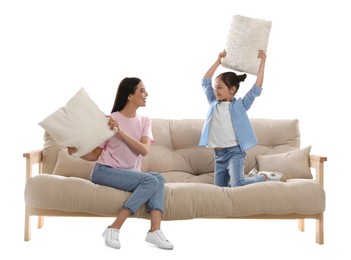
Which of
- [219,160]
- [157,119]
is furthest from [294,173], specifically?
[157,119]

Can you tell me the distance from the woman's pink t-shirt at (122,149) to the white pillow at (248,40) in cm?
88

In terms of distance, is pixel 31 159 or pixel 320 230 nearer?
pixel 320 230

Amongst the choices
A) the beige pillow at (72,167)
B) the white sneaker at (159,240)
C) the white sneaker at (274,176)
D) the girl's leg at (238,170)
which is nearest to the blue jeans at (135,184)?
the white sneaker at (159,240)

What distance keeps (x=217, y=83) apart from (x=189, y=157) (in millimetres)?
605

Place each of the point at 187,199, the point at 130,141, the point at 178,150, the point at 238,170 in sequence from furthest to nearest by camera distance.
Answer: the point at 178,150, the point at 238,170, the point at 130,141, the point at 187,199

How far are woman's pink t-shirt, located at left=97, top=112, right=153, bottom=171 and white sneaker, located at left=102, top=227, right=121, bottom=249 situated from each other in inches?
17.8

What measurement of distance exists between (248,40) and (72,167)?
1.54 m

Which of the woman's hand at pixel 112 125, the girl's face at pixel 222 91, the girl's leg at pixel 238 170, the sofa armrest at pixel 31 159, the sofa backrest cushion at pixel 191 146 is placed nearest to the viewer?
the woman's hand at pixel 112 125

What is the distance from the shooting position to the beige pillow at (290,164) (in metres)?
4.17

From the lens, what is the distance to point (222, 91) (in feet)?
13.9

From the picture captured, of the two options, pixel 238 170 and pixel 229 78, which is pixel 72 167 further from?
pixel 229 78

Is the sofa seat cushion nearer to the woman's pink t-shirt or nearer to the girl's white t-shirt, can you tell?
the woman's pink t-shirt

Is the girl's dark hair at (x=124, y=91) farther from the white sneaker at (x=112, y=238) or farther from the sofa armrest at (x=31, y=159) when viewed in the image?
the white sneaker at (x=112, y=238)

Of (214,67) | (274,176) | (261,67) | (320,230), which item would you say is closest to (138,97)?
(214,67)
